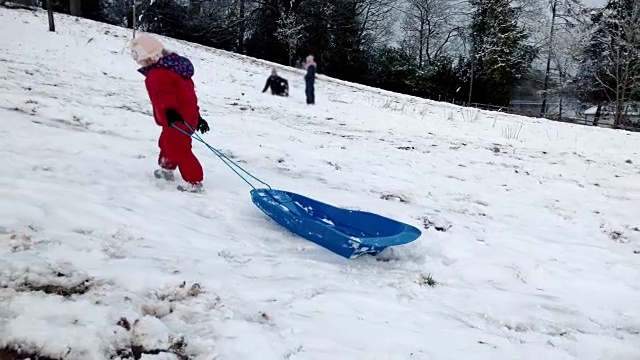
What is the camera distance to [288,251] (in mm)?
3514

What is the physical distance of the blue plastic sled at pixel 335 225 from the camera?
11.3 feet

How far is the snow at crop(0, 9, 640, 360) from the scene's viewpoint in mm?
2230

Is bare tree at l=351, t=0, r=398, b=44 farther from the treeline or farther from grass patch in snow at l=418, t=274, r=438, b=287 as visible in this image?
grass patch in snow at l=418, t=274, r=438, b=287

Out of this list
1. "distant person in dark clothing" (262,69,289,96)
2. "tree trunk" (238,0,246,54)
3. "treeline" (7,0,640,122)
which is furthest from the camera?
"tree trunk" (238,0,246,54)

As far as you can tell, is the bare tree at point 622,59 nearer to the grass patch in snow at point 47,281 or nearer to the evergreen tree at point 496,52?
the evergreen tree at point 496,52

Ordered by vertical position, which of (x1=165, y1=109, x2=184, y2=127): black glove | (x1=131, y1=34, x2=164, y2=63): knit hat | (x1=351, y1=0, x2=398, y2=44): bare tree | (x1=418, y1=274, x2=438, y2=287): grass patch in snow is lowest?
(x1=418, y1=274, x2=438, y2=287): grass patch in snow

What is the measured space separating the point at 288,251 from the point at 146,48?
7.39ft

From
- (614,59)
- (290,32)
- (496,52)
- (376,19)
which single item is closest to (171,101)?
(290,32)

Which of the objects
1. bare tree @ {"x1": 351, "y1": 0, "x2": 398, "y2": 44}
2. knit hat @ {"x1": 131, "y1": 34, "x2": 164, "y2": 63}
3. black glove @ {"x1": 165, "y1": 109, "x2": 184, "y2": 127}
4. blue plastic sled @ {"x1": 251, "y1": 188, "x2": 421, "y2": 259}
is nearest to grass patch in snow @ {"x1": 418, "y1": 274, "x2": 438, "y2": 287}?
blue plastic sled @ {"x1": 251, "y1": 188, "x2": 421, "y2": 259}

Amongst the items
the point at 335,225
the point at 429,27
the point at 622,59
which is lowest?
the point at 335,225

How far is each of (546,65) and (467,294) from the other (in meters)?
35.1

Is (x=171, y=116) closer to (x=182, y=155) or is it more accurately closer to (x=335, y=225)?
(x=182, y=155)

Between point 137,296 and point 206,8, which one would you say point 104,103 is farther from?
point 206,8

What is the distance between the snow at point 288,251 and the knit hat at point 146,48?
115 centimetres
